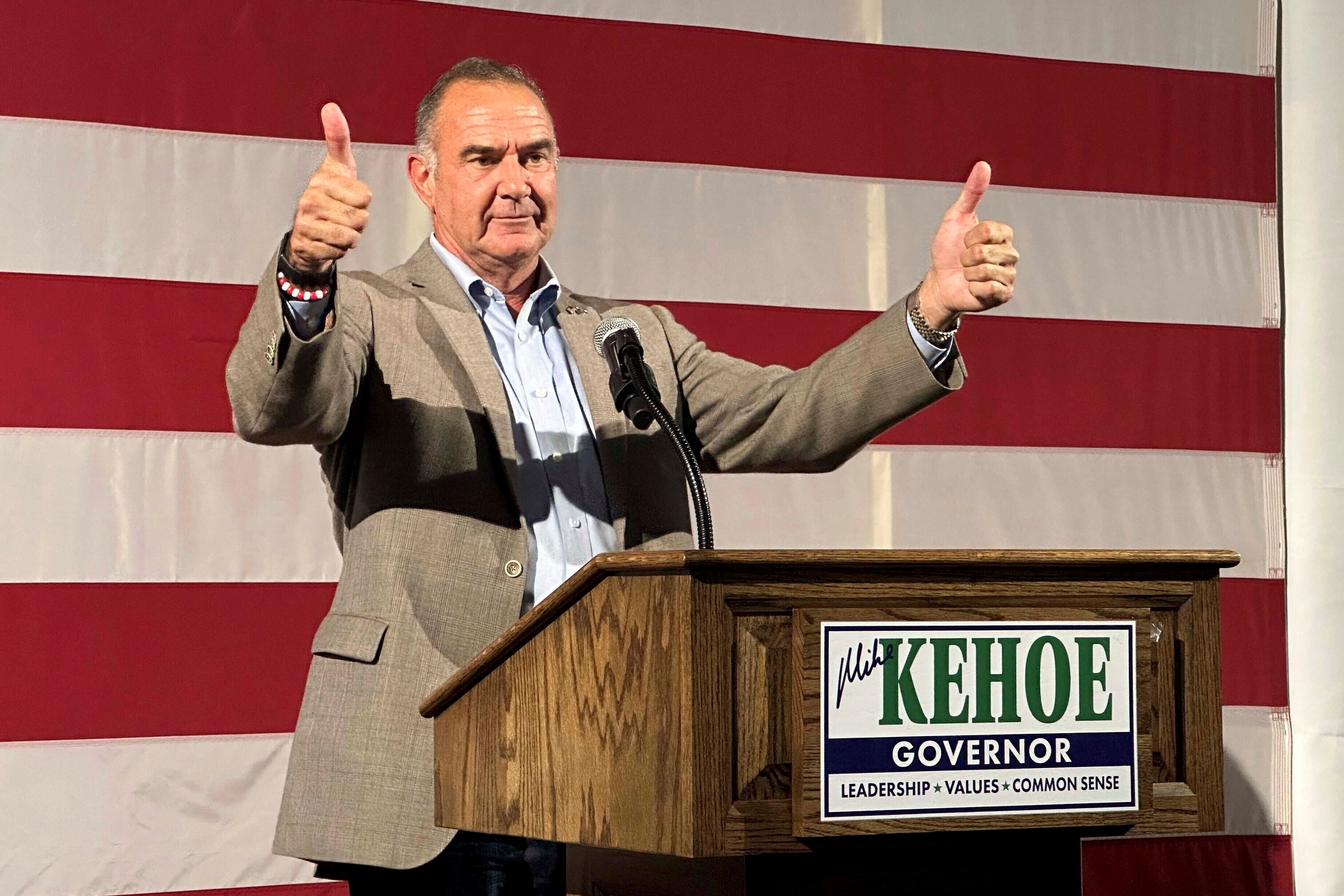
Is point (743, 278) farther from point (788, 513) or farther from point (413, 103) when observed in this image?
point (413, 103)

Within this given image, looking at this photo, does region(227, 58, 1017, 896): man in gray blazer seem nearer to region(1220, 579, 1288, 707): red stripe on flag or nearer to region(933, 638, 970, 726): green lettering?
region(933, 638, 970, 726): green lettering

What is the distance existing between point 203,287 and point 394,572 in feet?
3.58

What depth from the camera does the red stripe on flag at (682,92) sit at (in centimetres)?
245

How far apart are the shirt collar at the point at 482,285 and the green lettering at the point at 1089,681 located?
87 centimetres

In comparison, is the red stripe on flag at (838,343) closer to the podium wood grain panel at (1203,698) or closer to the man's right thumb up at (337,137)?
the man's right thumb up at (337,137)

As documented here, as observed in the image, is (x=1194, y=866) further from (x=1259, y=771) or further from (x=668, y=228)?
(x=668, y=228)

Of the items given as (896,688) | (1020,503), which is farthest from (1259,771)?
(896,688)

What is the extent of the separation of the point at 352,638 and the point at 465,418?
0.87 feet

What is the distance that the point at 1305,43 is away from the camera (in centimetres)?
295

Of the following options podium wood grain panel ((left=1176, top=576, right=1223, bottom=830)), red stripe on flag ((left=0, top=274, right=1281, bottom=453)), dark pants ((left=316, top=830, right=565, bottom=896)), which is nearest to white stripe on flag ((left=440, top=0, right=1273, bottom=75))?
red stripe on flag ((left=0, top=274, right=1281, bottom=453))

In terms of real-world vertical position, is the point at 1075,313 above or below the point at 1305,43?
below

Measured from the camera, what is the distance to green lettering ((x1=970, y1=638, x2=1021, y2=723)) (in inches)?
41.0

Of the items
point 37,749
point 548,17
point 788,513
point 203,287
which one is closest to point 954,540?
point 788,513

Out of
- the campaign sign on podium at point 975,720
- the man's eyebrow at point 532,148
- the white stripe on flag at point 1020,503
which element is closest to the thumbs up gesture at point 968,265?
the campaign sign on podium at point 975,720
